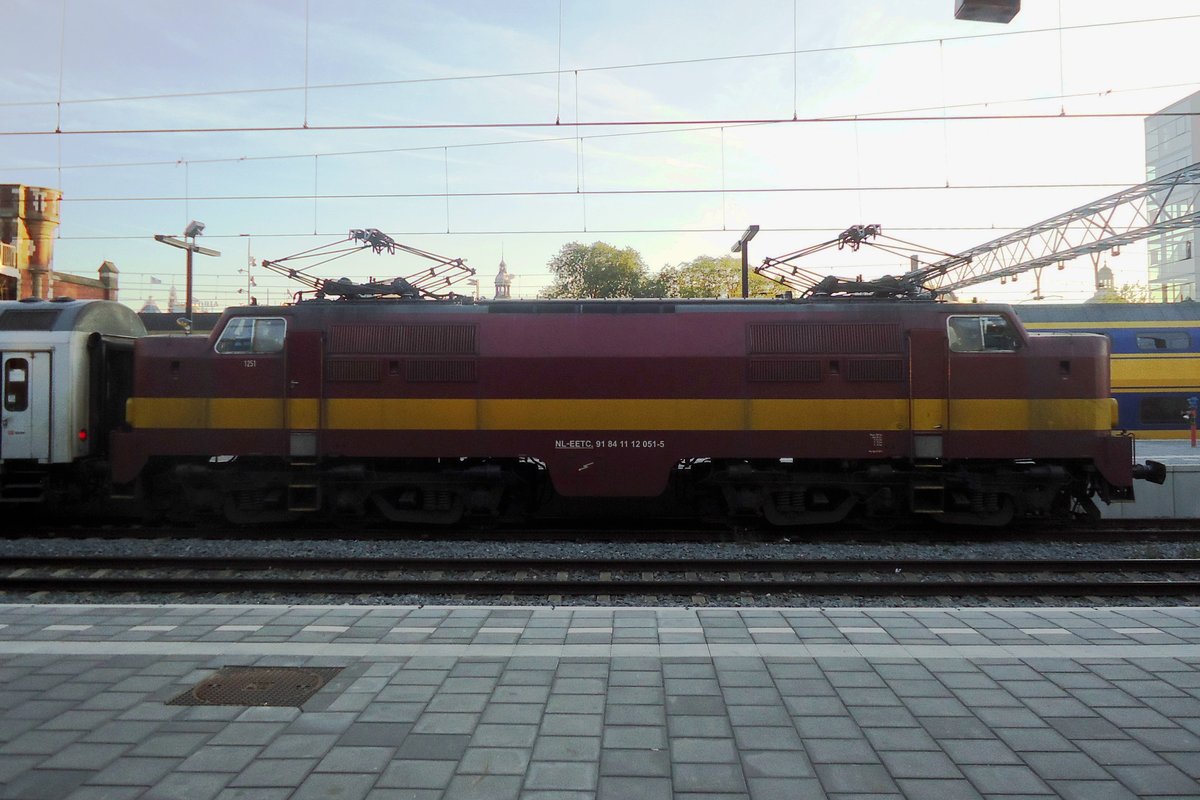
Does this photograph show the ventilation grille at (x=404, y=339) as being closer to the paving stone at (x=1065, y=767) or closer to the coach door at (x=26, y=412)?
the coach door at (x=26, y=412)

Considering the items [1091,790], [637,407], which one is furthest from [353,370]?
[1091,790]

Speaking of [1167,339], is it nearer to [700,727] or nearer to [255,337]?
[255,337]

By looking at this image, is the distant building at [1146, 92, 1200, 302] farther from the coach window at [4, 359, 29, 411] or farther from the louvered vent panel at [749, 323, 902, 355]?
the coach window at [4, 359, 29, 411]

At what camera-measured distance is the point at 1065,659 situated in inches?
212

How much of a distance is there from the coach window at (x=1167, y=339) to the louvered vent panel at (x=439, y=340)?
63.3 feet

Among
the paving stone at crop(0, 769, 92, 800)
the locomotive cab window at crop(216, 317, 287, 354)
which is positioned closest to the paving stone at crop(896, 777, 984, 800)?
the paving stone at crop(0, 769, 92, 800)

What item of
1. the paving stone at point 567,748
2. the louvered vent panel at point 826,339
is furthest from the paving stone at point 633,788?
the louvered vent panel at point 826,339

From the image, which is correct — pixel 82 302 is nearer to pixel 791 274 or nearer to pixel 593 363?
pixel 593 363

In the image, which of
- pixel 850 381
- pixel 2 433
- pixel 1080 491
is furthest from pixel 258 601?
pixel 1080 491

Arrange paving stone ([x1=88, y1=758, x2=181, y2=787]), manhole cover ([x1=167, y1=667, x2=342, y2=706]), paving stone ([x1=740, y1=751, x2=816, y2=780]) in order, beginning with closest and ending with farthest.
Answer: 1. paving stone ([x1=88, y1=758, x2=181, y2=787])
2. paving stone ([x1=740, y1=751, x2=816, y2=780])
3. manhole cover ([x1=167, y1=667, x2=342, y2=706])

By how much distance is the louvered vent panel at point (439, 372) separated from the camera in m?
10.8

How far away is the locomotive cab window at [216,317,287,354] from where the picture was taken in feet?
35.7

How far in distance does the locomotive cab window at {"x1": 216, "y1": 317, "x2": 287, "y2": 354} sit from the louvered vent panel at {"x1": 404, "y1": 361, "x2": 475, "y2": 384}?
5.95 ft

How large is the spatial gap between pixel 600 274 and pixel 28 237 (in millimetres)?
29580
